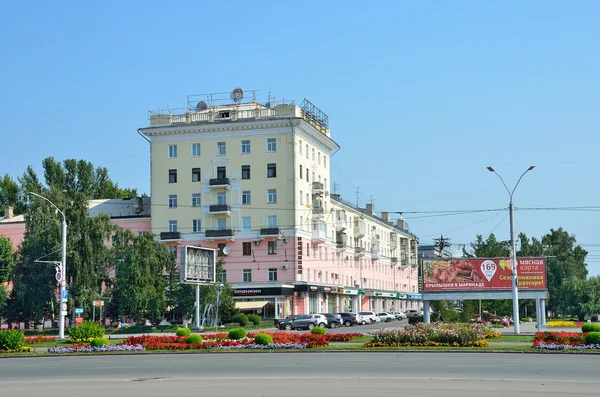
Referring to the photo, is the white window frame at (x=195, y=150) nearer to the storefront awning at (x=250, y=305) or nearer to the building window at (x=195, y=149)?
the building window at (x=195, y=149)

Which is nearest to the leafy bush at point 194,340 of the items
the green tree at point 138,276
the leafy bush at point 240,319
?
the leafy bush at point 240,319

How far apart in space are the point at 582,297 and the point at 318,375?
7832 centimetres

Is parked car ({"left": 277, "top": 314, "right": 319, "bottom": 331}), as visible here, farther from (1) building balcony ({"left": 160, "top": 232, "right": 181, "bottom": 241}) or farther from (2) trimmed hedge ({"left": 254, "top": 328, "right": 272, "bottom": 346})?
(2) trimmed hedge ({"left": 254, "top": 328, "right": 272, "bottom": 346})

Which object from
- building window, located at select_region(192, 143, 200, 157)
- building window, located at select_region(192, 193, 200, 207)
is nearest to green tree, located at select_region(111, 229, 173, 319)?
building window, located at select_region(192, 193, 200, 207)

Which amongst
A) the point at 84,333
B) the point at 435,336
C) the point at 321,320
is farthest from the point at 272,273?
the point at 435,336

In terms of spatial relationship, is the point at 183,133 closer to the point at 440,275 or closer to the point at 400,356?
the point at 440,275

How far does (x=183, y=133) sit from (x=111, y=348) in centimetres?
4892

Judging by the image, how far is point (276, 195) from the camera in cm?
8369

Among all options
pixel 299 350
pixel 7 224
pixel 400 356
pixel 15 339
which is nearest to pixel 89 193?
pixel 7 224

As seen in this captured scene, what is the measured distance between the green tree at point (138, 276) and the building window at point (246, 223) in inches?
464

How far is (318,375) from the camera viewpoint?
878 inches

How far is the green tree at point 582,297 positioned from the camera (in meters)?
91.9

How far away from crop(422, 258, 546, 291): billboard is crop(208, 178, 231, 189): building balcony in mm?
30263

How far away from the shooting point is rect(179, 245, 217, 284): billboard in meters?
58.8
